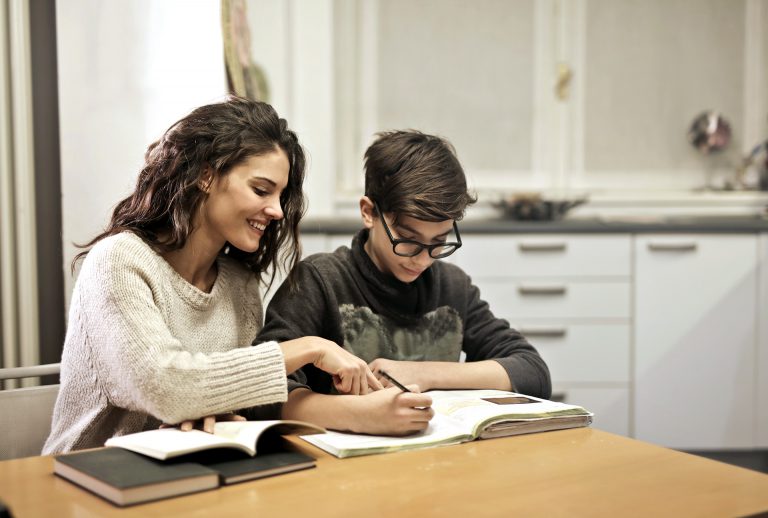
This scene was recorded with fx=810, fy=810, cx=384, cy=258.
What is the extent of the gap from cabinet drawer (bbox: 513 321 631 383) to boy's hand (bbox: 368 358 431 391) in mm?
1759

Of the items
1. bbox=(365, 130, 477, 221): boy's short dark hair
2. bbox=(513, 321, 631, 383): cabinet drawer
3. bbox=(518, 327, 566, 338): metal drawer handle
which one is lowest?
bbox=(513, 321, 631, 383): cabinet drawer

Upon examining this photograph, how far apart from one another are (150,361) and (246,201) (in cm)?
35

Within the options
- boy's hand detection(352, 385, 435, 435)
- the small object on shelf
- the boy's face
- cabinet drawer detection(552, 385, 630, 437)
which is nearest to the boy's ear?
the boy's face

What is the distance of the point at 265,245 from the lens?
1546 millimetres

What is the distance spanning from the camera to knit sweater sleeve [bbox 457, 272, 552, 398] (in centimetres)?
153

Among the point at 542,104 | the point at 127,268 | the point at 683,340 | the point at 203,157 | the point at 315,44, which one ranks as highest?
the point at 315,44

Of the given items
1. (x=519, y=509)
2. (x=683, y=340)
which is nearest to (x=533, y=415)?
(x=519, y=509)

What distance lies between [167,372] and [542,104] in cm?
300

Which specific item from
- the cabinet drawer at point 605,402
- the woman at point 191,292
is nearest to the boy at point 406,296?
the woman at point 191,292

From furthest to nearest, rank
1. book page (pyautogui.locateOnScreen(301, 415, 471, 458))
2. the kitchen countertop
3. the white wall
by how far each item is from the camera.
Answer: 1. the kitchen countertop
2. the white wall
3. book page (pyautogui.locateOnScreen(301, 415, 471, 458))

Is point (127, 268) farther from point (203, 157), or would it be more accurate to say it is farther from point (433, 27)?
point (433, 27)

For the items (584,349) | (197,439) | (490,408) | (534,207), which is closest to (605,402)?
(584,349)

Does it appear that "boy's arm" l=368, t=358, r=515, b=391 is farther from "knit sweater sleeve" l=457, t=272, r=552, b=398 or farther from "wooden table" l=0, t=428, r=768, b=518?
"wooden table" l=0, t=428, r=768, b=518

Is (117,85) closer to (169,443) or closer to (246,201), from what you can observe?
(246,201)
